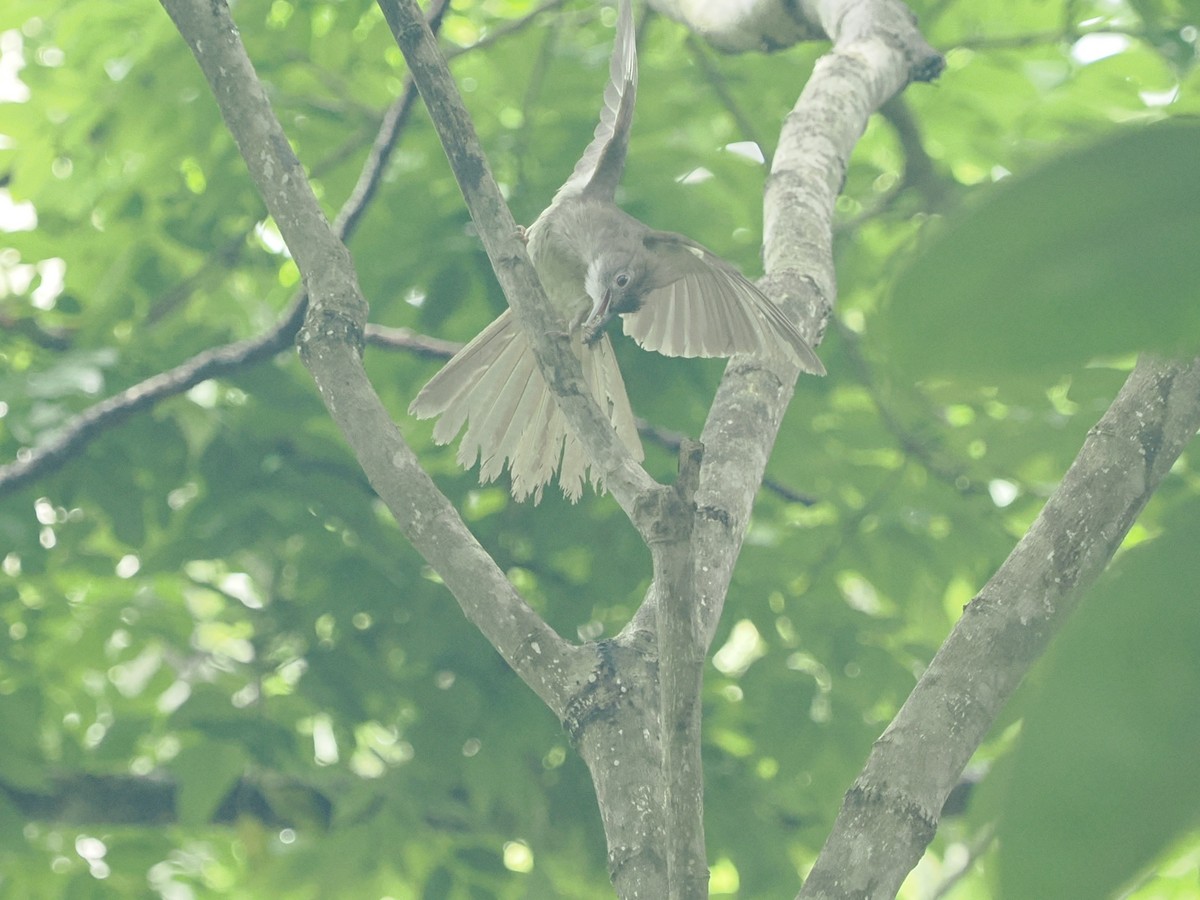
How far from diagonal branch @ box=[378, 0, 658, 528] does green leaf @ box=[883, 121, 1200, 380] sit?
4.53 feet

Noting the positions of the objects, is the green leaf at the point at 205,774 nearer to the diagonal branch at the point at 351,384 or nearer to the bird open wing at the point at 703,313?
the bird open wing at the point at 703,313

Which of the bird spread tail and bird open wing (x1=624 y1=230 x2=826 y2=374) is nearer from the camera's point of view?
bird open wing (x1=624 y1=230 x2=826 y2=374)

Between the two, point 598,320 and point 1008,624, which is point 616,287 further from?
point 1008,624

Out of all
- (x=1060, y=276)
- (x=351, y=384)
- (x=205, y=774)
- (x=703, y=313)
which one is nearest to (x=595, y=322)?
(x=703, y=313)

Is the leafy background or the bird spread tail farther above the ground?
the bird spread tail

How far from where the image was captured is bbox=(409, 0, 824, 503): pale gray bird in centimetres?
290

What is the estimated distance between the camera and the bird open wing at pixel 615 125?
319 cm

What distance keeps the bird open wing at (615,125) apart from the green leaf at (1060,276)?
9.37 ft

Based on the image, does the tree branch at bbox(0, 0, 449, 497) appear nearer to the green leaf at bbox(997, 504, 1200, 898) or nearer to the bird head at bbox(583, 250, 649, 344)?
the bird head at bbox(583, 250, 649, 344)

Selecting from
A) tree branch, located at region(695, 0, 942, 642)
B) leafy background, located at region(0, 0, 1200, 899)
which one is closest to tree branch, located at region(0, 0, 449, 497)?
leafy background, located at region(0, 0, 1200, 899)

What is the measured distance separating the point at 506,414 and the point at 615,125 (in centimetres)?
82

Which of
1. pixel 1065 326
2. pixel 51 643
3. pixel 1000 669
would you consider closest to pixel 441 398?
pixel 1000 669

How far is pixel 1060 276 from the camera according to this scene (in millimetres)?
377

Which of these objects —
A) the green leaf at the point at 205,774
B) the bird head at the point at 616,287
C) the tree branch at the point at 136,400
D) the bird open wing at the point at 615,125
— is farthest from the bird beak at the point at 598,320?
the green leaf at the point at 205,774
